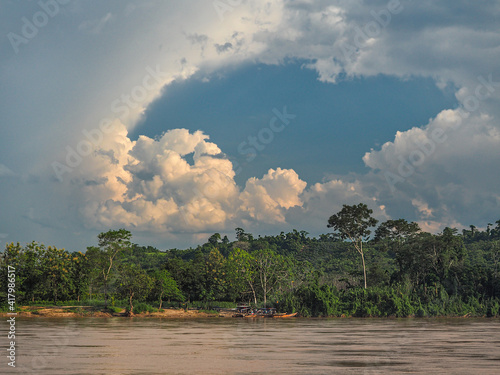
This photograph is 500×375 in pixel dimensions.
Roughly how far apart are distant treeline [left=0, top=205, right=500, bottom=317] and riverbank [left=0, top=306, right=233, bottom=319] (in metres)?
2.78

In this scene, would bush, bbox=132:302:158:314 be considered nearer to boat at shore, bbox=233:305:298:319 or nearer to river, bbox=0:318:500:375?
boat at shore, bbox=233:305:298:319

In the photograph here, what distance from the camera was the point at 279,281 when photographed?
321 ft

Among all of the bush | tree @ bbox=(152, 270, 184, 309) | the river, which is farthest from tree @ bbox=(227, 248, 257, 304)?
the river

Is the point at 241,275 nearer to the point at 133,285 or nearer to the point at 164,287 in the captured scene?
the point at 164,287

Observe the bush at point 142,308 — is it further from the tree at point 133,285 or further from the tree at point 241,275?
the tree at point 241,275

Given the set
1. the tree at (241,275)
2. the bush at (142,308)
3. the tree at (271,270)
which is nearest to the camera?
the bush at (142,308)

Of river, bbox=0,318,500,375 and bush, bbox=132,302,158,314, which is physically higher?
bush, bbox=132,302,158,314

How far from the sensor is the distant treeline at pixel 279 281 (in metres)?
87.8

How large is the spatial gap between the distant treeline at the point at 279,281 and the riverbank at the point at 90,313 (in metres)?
2.78

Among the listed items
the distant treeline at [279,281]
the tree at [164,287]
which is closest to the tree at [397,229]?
the distant treeline at [279,281]

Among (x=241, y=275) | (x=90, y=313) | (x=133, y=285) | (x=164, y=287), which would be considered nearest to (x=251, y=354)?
(x=133, y=285)

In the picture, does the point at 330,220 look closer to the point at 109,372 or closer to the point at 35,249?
the point at 35,249

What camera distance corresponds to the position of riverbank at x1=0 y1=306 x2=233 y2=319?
81.4 meters

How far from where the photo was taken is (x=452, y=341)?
42.4 m
